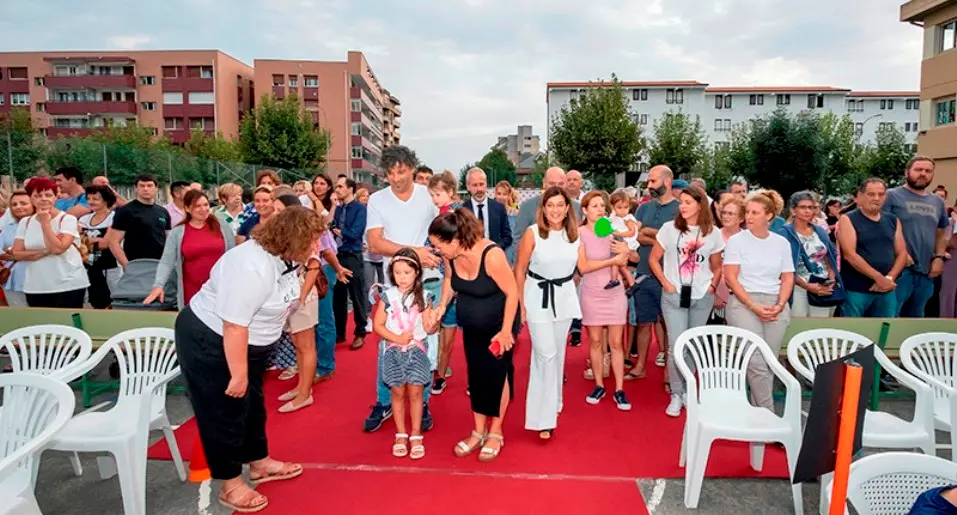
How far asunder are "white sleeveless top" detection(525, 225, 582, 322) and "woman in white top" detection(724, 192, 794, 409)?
115 cm

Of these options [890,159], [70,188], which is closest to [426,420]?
[70,188]

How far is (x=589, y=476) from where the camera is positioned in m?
3.67

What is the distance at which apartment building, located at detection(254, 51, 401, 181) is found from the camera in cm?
5569

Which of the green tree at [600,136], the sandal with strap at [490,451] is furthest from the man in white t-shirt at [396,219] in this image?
the green tree at [600,136]

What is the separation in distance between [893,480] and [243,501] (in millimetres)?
3091

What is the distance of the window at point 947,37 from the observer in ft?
69.3

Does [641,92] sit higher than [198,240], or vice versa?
[641,92]

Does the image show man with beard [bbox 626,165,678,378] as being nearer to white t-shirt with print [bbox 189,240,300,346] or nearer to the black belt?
the black belt

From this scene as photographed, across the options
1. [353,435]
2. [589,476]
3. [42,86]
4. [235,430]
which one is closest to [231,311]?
[235,430]

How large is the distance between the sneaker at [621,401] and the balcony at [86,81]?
59.6 m

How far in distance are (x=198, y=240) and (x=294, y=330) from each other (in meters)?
1.16

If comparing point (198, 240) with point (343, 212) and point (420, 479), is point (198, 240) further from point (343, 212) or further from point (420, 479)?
point (420, 479)

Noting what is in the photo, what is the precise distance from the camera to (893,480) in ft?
7.19

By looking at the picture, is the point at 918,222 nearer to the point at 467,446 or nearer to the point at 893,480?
the point at 893,480
